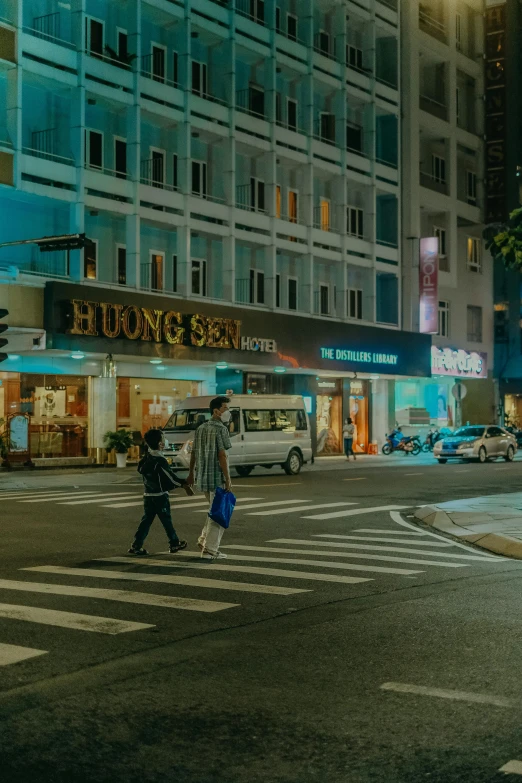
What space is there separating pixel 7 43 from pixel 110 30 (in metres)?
5.44

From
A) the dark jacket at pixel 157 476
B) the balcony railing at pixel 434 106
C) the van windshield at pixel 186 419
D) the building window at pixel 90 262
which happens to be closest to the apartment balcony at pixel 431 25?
the balcony railing at pixel 434 106

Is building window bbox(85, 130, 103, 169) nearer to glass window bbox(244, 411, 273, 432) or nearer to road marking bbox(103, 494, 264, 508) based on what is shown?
glass window bbox(244, 411, 273, 432)

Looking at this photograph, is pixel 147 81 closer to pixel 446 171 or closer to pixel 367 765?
pixel 446 171

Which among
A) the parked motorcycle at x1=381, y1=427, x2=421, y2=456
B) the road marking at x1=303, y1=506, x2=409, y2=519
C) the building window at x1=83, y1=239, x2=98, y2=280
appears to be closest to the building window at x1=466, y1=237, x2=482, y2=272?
the parked motorcycle at x1=381, y1=427, x2=421, y2=456

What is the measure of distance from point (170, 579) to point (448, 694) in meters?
5.29

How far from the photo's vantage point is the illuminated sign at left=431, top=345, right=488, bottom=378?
1978 inches

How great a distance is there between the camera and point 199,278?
126ft

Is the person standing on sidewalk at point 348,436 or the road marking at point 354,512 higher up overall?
the person standing on sidewalk at point 348,436

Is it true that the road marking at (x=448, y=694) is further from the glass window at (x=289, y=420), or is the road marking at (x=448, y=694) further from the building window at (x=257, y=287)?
the building window at (x=257, y=287)

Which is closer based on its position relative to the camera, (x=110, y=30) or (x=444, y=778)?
(x=444, y=778)

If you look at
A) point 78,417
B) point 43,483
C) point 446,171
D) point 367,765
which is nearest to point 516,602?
point 367,765

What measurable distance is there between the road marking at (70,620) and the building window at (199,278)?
96.9 ft

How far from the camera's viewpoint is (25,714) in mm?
5949

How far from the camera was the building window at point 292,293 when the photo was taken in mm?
43000
